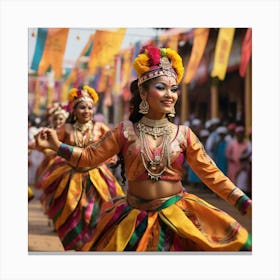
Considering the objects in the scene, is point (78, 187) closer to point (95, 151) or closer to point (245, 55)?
point (95, 151)

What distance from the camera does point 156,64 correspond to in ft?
12.5

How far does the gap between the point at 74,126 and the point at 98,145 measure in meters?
1.90

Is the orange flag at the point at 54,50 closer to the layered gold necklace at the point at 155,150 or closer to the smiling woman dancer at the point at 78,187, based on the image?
the smiling woman dancer at the point at 78,187

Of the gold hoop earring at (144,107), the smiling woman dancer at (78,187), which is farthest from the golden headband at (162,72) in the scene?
the smiling woman dancer at (78,187)

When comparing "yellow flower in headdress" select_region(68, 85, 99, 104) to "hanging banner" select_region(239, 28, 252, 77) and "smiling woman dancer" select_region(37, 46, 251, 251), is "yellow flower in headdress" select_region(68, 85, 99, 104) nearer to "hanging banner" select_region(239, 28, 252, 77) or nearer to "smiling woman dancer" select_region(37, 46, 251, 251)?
"hanging banner" select_region(239, 28, 252, 77)

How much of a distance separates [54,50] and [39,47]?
0.42 meters

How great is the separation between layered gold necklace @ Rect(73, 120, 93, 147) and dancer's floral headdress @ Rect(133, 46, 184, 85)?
73.5 inches

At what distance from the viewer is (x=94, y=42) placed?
6.17 metres

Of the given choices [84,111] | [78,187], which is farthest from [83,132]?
[78,187]

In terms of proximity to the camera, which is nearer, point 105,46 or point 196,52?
point 105,46

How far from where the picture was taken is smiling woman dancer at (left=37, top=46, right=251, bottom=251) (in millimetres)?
3672

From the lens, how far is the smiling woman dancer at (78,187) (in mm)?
5422

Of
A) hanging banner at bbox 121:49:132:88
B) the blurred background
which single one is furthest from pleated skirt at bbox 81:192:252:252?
hanging banner at bbox 121:49:132:88

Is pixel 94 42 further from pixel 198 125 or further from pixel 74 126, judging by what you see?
pixel 198 125
